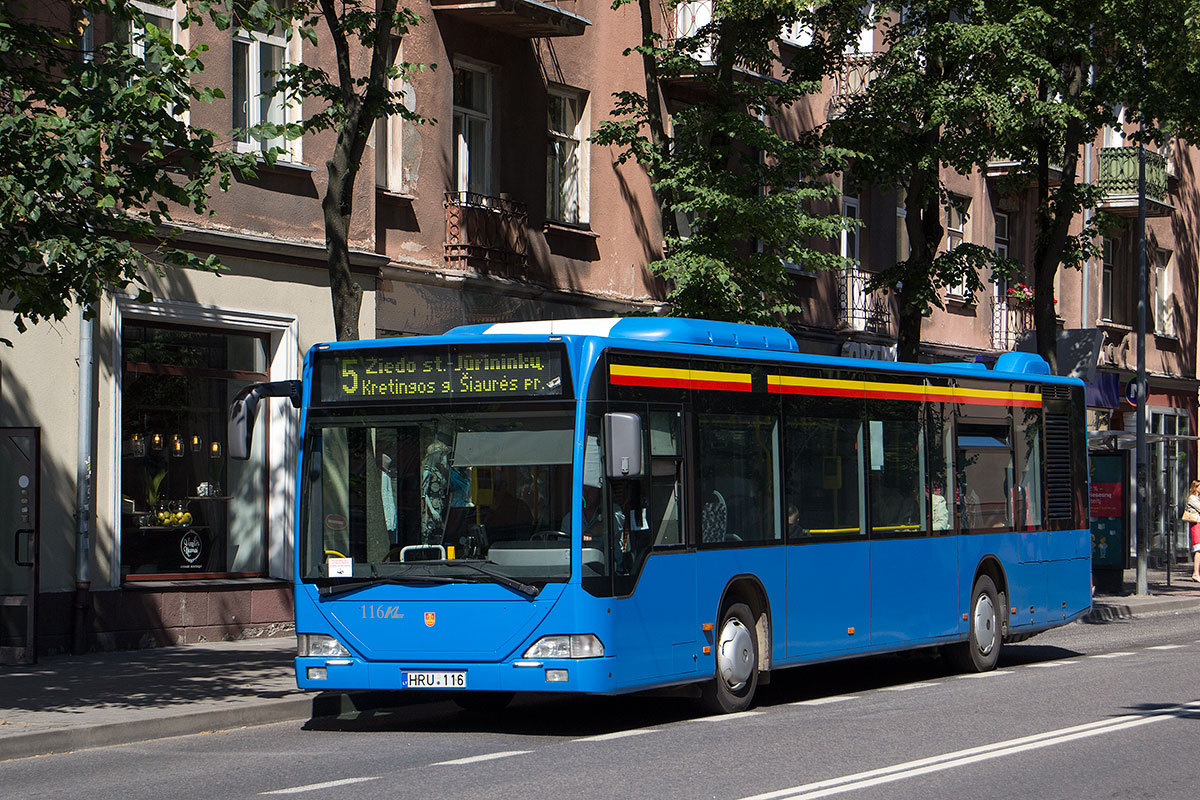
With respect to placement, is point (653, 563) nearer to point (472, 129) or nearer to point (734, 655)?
point (734, 655)

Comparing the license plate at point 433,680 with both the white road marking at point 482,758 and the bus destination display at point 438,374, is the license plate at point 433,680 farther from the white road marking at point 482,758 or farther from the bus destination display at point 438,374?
the bus destination display at point 438,374

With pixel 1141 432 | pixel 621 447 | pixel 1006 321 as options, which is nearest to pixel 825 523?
pixel 621 447

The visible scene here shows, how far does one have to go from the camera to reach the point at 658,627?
465 inches

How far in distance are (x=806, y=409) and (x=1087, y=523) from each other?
241 inches

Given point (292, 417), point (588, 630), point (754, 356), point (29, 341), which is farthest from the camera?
point (292, 417)

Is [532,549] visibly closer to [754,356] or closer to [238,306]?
[754,356]

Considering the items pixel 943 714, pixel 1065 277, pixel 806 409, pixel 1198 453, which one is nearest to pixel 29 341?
pixel 806 409

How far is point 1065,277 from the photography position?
124 ft

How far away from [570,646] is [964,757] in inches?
103

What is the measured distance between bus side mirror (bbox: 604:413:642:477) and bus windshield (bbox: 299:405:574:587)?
29 cm

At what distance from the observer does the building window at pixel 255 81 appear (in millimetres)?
18781

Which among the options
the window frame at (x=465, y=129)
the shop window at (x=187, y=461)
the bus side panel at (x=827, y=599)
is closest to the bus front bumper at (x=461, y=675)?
the bus side panel at (x=827, y=599)

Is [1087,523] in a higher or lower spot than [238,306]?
lower

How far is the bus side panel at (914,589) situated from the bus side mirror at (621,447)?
162 inches
